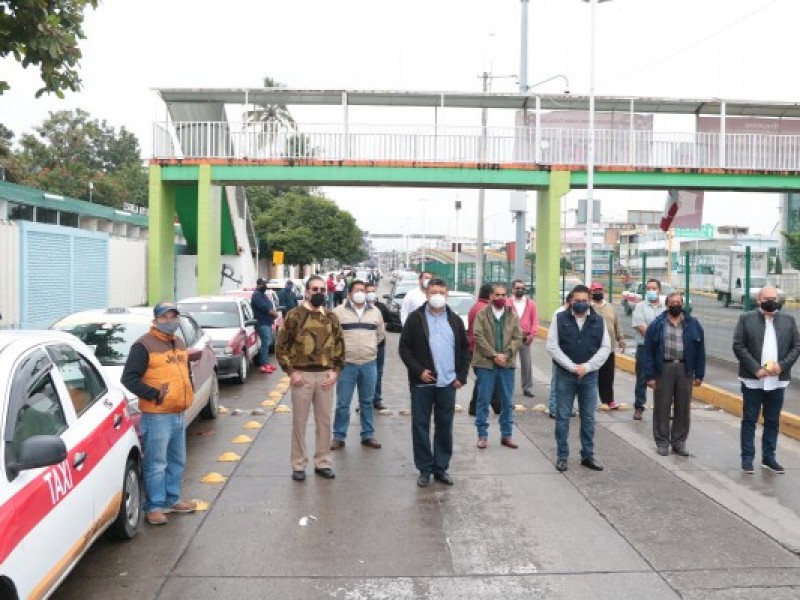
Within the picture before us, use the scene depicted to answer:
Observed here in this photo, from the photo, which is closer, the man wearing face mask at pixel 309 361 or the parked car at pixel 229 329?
the man wearing face mask at pixel 309 361

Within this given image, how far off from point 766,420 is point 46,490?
21.2 ft

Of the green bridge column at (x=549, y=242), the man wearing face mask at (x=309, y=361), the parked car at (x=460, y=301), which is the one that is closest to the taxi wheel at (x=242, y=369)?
the man wearing face mask at (x=309, y=361)

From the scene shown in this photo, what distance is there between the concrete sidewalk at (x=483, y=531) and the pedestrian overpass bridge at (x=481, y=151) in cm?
1499

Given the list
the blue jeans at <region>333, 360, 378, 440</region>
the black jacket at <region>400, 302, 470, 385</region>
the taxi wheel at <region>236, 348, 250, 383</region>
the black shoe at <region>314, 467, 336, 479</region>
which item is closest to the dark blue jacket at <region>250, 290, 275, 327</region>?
the taxi wheel at <region>236, 348, 250, 383</region>

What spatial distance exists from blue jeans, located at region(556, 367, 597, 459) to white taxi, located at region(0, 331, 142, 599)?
384 centimetres

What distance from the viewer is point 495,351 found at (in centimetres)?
854

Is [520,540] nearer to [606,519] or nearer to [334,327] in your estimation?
[606,519]

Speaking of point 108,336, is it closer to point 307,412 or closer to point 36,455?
point 307,412

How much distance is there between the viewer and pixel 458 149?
2309 centimetres

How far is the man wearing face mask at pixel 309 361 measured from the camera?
24.0 feet

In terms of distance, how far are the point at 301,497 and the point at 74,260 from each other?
13.1m

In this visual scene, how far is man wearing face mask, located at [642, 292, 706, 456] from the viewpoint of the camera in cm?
841

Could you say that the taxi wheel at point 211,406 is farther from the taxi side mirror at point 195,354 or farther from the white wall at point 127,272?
the white wall at point 127,272

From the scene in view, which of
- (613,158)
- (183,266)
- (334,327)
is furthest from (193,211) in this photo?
(334,327)
